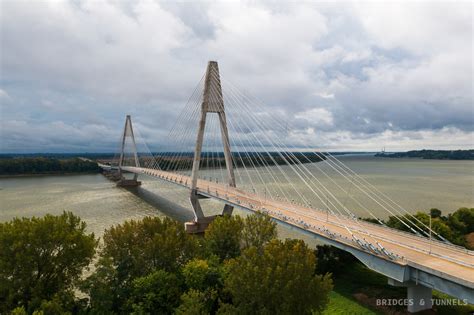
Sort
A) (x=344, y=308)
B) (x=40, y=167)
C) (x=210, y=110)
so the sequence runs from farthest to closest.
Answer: (x=40, y=167)
(x=210, y=110)
(x=344, y=308)

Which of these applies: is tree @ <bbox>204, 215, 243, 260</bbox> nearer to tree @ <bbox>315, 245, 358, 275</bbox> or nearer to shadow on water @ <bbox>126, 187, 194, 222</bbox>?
tree @ <bbox>315, 245, 358, 275</bbox>

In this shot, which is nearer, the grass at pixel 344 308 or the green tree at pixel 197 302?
the green tree at pixel 197 302

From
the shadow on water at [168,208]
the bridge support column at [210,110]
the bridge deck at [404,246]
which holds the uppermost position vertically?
the bridge support column at [210,110]

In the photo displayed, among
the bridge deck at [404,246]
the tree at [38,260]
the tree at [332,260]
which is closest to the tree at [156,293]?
the tree at [38,260]

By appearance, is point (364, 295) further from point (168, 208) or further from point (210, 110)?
point (168, 208)

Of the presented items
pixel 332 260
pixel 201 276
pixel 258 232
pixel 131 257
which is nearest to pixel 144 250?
pixel 131 257

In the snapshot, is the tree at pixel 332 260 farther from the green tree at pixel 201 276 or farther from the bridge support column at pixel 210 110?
the bridge support column at pixel 210 110
